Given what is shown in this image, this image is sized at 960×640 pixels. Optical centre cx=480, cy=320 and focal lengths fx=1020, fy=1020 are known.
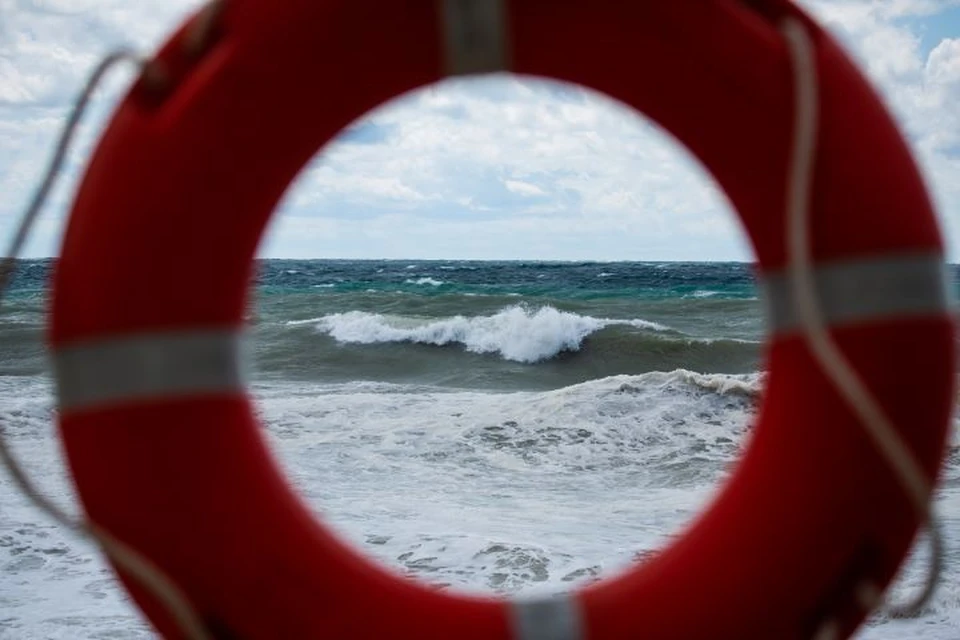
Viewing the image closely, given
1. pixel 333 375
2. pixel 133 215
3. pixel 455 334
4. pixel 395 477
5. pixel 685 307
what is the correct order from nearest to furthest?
pixel 133 215 → pixel 395 477 → pixel 333 375 → pixel 455 334 → pixel 685 307

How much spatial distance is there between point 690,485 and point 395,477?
1132mm

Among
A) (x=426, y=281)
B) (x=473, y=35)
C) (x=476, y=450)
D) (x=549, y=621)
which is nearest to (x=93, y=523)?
(x=549, y=621)

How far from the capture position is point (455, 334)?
30.5ft

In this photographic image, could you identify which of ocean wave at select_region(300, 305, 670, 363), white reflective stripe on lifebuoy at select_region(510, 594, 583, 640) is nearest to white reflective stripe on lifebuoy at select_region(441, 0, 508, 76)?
white reflective stripe on lifebuoy at select_region(510, 594, 583, 640)

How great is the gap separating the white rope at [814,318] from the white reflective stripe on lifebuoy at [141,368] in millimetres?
660

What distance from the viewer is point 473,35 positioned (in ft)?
3.90

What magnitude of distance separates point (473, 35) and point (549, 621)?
2.28ft

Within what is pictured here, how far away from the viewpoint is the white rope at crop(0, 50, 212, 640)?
45.8 inches

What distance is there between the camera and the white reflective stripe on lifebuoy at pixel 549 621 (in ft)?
3.95

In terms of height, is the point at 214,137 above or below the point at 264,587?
above

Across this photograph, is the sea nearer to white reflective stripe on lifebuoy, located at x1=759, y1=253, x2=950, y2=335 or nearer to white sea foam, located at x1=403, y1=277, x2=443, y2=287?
white reflective stripe on lifebuoy, located at x1=759, y1=253, x2=950, y2=335

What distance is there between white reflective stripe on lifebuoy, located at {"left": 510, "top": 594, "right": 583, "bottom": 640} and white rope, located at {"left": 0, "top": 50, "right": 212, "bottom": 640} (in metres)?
0.36

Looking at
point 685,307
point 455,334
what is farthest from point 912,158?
point 685,307

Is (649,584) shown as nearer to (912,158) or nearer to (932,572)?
(932,572)
